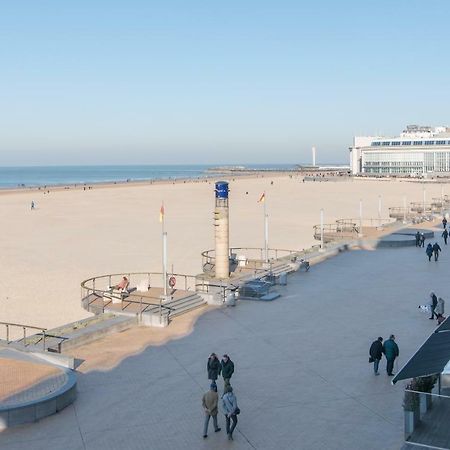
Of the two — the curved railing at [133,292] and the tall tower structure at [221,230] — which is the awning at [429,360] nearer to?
the curved railing at [133,292]

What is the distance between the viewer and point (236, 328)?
1947 centimetres

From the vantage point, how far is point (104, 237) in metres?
43.9

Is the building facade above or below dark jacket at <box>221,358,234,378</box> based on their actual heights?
above

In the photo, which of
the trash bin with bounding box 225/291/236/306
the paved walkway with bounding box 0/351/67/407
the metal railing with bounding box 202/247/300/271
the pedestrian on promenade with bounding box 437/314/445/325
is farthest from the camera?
the metal railing with bounding box 202/247/300/271

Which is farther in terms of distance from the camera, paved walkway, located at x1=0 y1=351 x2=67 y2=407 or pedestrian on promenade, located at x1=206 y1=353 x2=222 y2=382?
pedestrian on promenade, located at x1=206 y1=353 x2=222 y2=382

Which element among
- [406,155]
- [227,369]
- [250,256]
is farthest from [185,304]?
[406,155]

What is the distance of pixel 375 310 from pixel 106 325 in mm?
8406

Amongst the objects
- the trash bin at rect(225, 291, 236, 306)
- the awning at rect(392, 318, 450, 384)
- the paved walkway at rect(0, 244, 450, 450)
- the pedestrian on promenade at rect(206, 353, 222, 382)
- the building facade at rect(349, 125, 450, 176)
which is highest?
the building facade at rect(349, 125, 450, 176)

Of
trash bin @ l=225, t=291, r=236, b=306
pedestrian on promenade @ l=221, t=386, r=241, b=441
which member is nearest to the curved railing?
trash bin @ l=225, t=291, r=236, b=306

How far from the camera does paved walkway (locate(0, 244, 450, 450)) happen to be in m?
11.8

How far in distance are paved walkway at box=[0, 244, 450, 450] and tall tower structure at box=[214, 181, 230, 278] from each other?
12.2ft

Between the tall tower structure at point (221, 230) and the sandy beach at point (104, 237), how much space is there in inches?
164

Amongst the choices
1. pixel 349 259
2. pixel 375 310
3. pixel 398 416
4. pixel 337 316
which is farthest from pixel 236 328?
pixel 349 259

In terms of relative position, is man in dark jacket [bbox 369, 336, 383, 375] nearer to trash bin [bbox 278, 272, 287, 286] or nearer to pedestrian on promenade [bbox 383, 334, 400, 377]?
pedestrian on promenade [bbox 383, 334, 400, 377]
